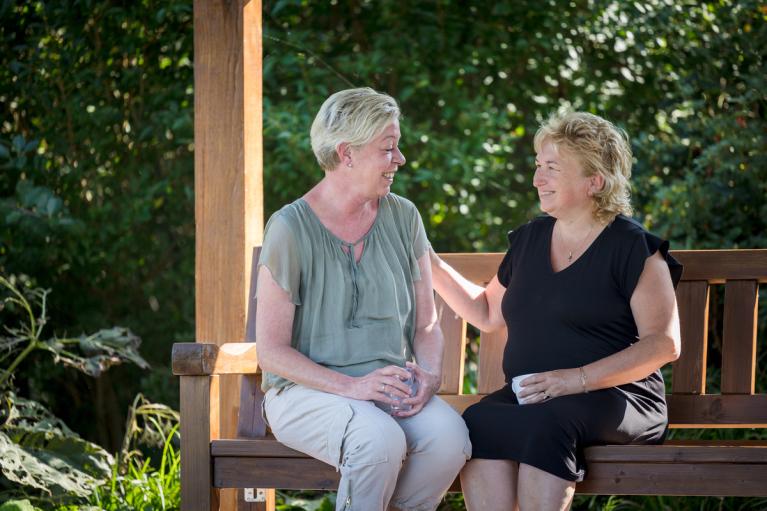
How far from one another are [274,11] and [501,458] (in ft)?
9.38

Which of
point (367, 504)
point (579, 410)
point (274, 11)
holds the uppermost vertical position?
point (274, 11)

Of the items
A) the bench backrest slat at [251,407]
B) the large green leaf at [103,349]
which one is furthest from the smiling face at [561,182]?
the large green leaf at [103,349]

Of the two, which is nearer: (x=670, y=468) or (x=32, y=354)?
(x=670, y=468)

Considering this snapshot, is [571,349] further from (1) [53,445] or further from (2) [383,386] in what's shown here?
(1) [53,445]

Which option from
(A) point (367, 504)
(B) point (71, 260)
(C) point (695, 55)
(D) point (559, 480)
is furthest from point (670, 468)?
(B) point (71, 260)

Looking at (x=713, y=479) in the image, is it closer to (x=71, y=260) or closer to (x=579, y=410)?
(x=579, y=410)

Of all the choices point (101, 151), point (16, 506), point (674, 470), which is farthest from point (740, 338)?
point (101, 151)

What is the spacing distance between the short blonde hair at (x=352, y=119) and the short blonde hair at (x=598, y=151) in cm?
→ 50

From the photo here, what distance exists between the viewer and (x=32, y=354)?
17.5 feet

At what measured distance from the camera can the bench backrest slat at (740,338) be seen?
337 centimetres

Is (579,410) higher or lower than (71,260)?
lower

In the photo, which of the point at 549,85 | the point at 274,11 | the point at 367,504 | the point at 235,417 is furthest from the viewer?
the point at 549,85

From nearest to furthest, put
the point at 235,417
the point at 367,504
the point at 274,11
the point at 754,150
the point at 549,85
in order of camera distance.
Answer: the point at 367,504 → the point at 235,417 → the point at 754,150 → the point at 274,11 → the point at 549,85

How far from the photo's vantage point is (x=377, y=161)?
3.06 meters
